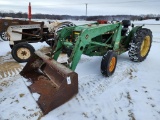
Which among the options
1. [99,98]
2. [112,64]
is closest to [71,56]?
[99,98]

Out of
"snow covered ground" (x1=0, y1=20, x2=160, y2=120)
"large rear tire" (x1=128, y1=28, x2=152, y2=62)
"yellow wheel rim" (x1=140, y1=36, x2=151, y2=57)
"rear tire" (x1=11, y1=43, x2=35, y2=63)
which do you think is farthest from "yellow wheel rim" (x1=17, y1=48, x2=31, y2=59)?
"yellow wheel rim" (x1=140, y1=36, x2=151, y2=57)

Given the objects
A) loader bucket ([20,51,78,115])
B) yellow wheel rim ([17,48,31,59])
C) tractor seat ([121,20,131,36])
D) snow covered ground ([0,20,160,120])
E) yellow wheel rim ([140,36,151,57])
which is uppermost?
tractor seat ([121,20,131,36])

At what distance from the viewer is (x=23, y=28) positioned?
8.22 m

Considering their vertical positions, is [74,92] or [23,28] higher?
[23,28]

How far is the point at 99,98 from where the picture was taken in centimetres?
435

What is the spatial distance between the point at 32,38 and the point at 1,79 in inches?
124

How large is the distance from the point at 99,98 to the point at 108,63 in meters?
1.11

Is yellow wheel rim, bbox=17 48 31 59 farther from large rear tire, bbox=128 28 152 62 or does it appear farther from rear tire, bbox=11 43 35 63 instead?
large rear tire, bbox=128 28 152 62

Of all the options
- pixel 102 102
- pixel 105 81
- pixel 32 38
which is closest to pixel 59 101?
pixel 102 102

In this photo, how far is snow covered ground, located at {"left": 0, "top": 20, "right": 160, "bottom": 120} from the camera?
147 inches

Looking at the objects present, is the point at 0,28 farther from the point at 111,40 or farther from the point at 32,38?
the point at 111,40

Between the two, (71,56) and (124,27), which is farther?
(124,27)

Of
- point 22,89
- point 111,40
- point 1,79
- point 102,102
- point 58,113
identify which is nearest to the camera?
point 58,113

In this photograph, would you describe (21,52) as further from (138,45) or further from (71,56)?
(138,45)
